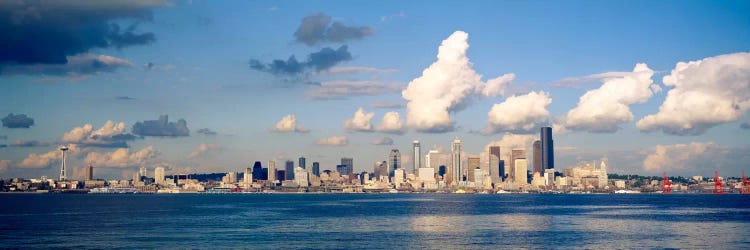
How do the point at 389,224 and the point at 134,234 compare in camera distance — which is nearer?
the point at 134,234

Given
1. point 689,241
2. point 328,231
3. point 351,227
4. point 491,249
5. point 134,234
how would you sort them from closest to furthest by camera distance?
point 491,249, point 689,241, point 134,234, point 328,231, point 351,227

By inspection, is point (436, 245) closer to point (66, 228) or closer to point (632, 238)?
point (632, 238)

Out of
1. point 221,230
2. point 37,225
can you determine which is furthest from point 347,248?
point 37,225

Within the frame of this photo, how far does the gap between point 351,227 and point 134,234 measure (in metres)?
36.9

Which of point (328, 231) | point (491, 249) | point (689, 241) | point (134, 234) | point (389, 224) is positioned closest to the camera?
point (491, 249)

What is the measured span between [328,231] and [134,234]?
1166 inches

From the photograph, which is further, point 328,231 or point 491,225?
point 491,225

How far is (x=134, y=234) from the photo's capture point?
384ft

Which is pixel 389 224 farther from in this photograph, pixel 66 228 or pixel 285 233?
pixel 66 228

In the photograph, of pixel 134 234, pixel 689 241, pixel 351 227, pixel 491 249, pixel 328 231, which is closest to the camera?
pixel 491 249

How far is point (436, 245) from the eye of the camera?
101 m

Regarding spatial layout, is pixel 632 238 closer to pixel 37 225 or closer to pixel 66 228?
Result: pixel 66 228

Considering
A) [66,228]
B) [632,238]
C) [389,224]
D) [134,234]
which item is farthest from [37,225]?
[632,238]

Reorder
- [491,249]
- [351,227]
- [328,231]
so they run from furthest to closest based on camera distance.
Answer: [351,227] < [328,231] < [491,249]
